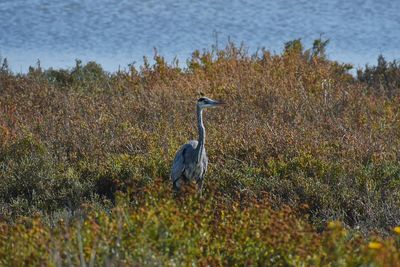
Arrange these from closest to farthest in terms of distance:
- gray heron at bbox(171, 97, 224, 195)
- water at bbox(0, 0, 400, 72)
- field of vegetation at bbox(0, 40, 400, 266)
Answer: field of vegetation at bbox(0, 40, 400, 266), gray heron at bbox(171, 97, 224, 195), water at bbox(0, 0, 400, 72)

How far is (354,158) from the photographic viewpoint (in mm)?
9195

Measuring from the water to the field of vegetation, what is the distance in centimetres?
424

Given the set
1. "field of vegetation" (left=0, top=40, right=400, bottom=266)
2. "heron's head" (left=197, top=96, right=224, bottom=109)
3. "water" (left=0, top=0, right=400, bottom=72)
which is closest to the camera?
"field of vegetation" (left=0, top=40, right=400, bottom=266)

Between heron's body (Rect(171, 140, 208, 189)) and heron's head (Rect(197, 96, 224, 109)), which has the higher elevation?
heron's head (Rect(197, 96, 224, 109))

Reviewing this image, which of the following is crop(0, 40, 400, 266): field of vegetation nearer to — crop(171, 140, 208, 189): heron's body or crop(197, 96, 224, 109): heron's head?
crop(171, 140, 208, 189): heron's body

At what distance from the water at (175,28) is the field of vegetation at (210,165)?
4.24 meters

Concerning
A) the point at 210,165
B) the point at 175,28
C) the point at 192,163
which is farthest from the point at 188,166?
the point at 175,28

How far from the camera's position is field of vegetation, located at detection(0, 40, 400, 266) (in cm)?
552

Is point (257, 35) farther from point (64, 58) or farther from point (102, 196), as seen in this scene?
point (102, 196)

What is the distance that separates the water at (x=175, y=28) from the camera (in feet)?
59.6

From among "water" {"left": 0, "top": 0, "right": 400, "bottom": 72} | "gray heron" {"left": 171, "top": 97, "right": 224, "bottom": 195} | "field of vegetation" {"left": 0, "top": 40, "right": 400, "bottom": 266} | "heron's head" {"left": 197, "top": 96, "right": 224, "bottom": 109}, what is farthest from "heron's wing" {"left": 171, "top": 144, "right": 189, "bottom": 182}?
"water" {"left": 0, "top": 0, "right": 400, "bottom": 72}

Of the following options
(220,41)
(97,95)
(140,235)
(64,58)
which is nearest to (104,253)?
(140,235)

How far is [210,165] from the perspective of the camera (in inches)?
365

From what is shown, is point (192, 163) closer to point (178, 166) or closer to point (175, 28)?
point (178, 166)
